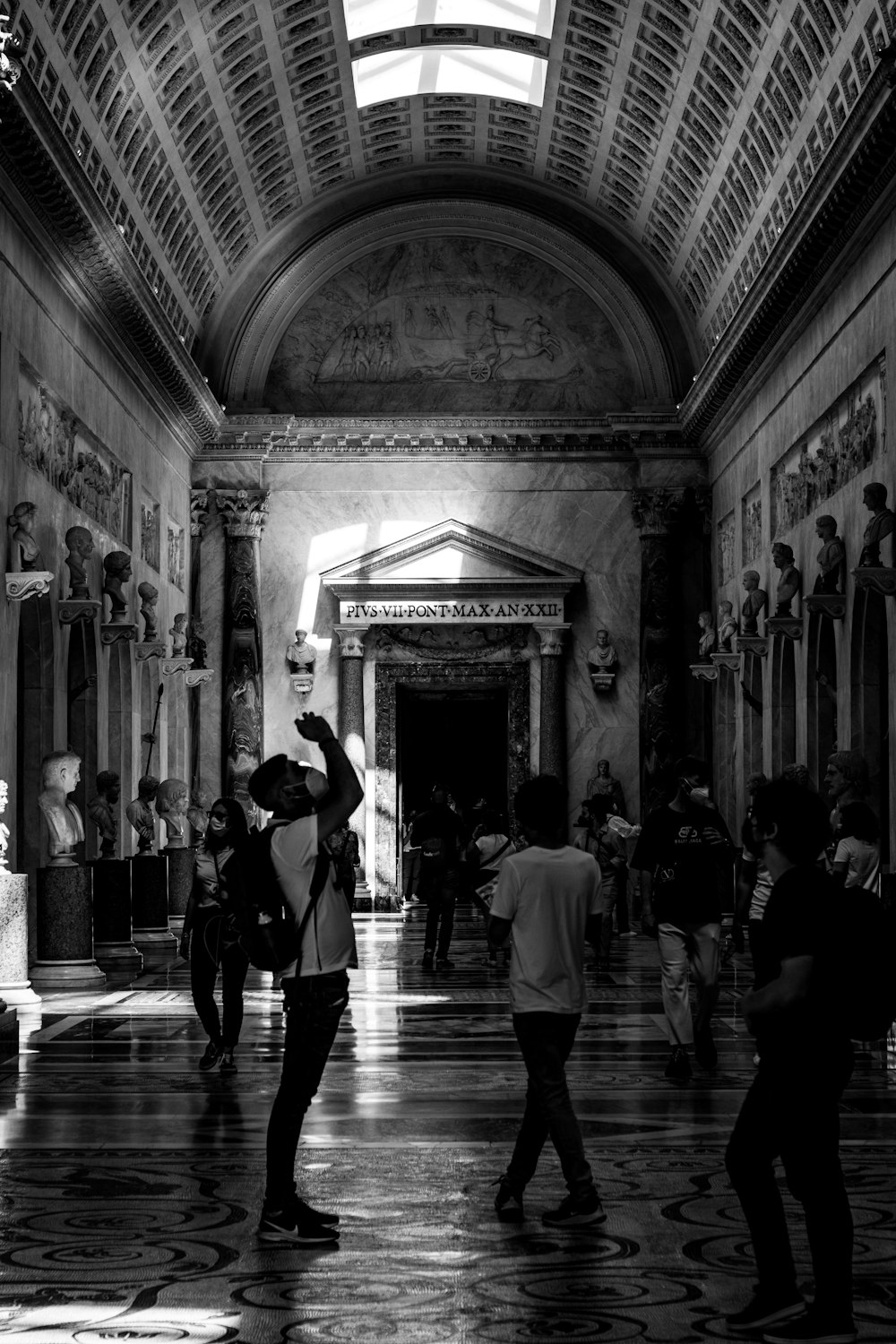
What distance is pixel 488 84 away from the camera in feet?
90.2

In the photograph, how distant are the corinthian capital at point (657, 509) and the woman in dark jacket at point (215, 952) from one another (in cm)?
1904

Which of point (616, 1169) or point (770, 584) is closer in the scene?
point (616, 1169)

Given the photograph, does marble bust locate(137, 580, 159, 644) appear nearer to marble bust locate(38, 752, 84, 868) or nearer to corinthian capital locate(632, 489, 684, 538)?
marble bust locate(38, 752, 84, 868)

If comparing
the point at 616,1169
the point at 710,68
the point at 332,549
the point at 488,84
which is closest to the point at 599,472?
the point at 332,549

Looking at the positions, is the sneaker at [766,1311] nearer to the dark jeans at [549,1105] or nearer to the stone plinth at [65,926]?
the dark jeans at [549,1105]

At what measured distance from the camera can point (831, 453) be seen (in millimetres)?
20719

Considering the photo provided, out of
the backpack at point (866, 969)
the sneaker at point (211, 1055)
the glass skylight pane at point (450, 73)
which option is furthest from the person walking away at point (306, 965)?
the glass skylight pane at point (450, 73)

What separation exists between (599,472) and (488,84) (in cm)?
676

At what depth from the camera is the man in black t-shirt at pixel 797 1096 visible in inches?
197

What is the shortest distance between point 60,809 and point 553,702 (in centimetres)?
1448

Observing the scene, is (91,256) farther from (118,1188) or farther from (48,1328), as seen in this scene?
(48,1328)

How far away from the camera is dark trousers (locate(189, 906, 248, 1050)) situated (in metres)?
11.0

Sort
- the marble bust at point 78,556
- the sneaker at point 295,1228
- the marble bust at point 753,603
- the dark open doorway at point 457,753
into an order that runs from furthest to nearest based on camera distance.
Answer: the dark open doorway at point 457,753
the marble bust at point 753,603
the marble bust at point 78,556
the sneaker at point 295,1228

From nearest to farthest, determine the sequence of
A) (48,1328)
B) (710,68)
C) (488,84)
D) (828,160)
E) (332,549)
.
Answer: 1. (48,1328)
2. (828,160)
3. (710,68)
4. (488,84)
5. (332,549)
